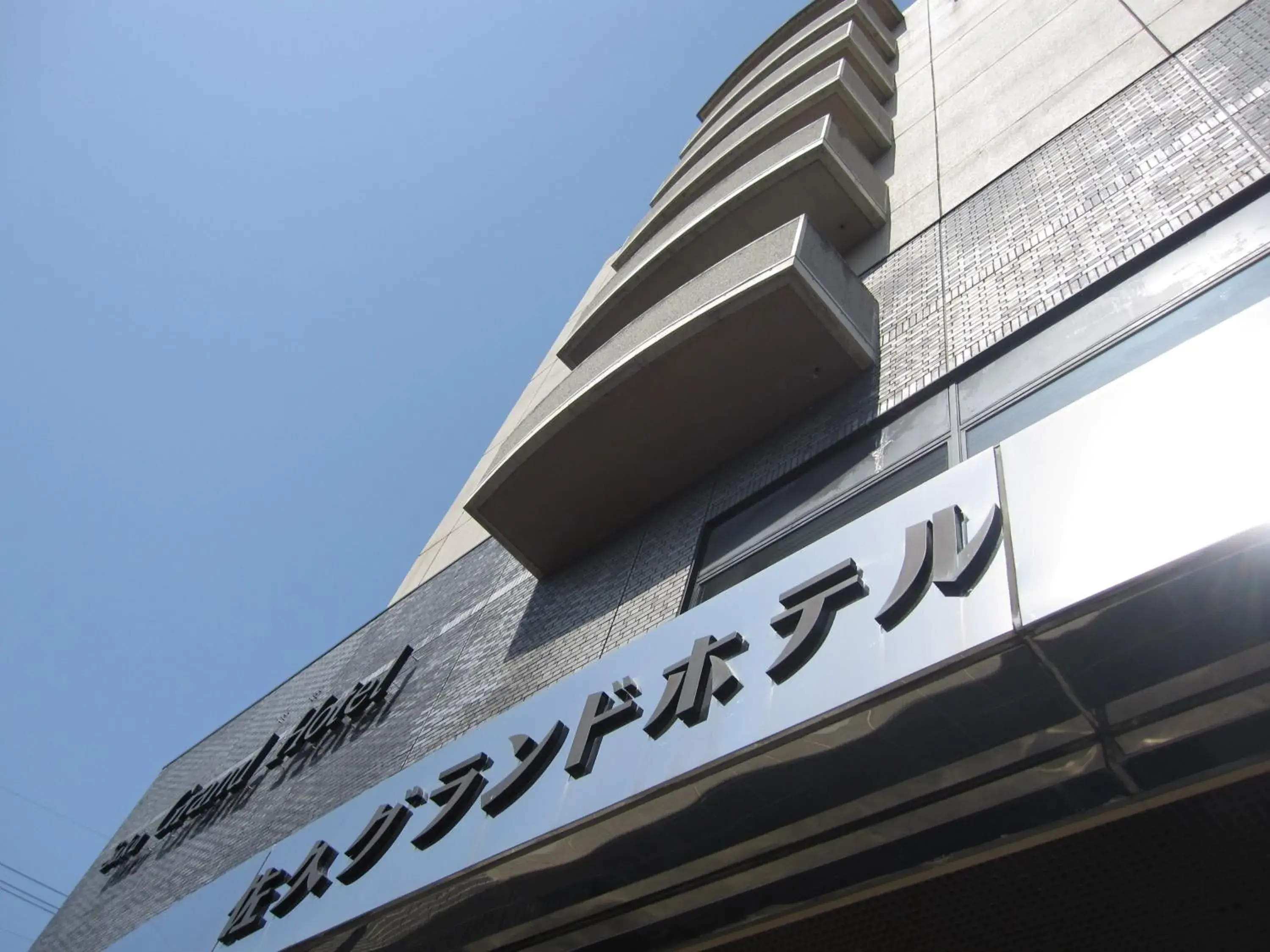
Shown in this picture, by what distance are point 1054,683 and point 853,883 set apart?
1.11m

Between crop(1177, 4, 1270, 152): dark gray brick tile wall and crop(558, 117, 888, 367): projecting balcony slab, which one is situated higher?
crop(558, 117, 888, 367): projecting balcony slab

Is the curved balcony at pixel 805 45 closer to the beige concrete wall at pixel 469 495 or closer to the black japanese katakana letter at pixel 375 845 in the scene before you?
the beige concrete wall at pixel 469 495

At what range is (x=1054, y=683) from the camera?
2693 millimetres

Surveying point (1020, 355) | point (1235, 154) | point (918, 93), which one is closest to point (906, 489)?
point (1020, 355)

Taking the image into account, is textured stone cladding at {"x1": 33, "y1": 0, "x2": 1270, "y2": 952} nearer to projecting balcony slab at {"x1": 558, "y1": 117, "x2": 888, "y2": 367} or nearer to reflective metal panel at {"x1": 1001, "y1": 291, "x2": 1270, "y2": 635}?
projecting balcony slab at {"x1": 558, "y1": 117, "x2": 888, "y2": 367}

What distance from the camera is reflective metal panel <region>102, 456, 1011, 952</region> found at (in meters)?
2.95

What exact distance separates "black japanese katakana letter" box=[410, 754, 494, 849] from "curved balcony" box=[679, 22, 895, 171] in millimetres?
8538

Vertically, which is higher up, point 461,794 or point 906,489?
point 461,794

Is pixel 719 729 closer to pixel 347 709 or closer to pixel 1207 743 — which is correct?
pixel 1207 743

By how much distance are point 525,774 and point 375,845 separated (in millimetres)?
1114

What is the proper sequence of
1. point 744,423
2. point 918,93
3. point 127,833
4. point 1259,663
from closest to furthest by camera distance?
1. point 1259,663
2. point 744,423
3. point 918,93
4. point 127,833

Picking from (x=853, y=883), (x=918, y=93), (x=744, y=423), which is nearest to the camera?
(x=853, y=883)

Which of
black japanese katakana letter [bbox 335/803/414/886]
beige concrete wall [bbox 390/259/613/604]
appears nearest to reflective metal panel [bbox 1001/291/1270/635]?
black japanese katakana letter [bbox 335/803/414/886]

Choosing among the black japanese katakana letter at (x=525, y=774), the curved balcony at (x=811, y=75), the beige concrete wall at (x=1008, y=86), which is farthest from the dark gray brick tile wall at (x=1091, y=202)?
the curved balcony at (x=811, y=75)
